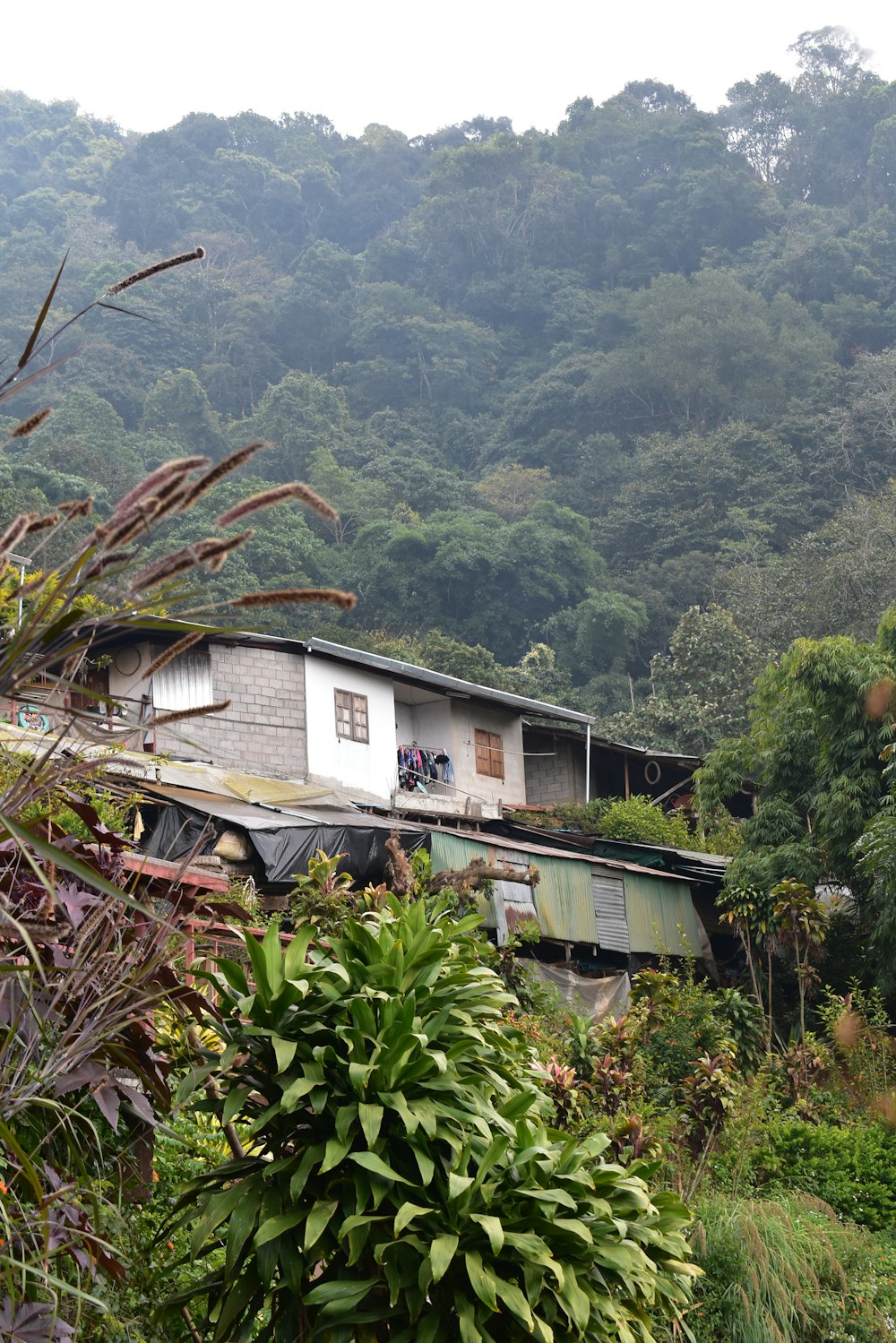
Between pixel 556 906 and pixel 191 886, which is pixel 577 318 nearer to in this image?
pixel 556 906

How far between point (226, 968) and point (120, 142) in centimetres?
10093

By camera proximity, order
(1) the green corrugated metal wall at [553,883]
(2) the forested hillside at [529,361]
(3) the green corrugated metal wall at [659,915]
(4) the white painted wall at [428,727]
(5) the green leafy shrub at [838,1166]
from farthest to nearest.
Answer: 1. (2) the forested hillside at [529,361]
2. (4) the white painted wall at [428,727]
3. (3) the green corrugated metal wall at [659,915]
4. (1) the green corrugated metal wall at [553,883]
5. (5) the green leafy shrub at [838,1166]

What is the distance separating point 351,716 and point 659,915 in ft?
21.6

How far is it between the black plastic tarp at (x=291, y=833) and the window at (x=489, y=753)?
8.77 meters

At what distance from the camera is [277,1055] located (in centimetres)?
440

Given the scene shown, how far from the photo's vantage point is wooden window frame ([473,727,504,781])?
A: 27.8m

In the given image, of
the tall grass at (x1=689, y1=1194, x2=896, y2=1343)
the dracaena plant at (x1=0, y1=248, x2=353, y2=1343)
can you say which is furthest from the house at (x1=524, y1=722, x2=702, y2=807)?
the dracaena plant at (x1=0, y1=248, x2=353, y2=1343)

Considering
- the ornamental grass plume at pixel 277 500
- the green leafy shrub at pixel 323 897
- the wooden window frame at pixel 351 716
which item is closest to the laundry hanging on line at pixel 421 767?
the wooden window frame at pixel 351 716

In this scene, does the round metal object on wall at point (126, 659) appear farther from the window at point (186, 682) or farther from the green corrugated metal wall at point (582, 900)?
the green corrugated metal wall at point (582, 900)

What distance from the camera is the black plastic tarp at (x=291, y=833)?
15.7m

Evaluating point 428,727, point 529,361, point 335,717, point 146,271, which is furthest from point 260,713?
point 529,361

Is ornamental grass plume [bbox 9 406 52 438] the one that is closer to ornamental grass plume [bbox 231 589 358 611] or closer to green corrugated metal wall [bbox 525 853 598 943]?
ornamental grass plume [bbox 231 589 358 611]

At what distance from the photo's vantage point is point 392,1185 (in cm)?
440

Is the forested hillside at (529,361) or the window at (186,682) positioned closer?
the window at (186,682)
